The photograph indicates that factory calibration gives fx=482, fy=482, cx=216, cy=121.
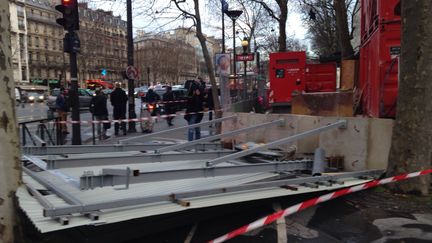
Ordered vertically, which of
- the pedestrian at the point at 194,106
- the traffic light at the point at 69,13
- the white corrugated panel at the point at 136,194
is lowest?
the white corrugated panel at the point at 136,194

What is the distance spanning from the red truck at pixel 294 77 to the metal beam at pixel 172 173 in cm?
1377

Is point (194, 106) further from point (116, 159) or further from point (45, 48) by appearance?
point (45, 48)

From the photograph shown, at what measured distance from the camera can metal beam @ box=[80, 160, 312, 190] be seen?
17.9ft

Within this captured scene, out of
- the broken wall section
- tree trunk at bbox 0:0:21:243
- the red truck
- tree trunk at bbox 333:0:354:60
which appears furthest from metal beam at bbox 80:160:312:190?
tree trunk at bbox 333:0:354:60

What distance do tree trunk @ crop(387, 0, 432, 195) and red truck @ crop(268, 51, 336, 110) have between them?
13.7 meters

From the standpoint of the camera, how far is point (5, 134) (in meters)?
5.13

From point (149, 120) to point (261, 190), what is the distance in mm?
11067

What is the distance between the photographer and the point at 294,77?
21234 mm

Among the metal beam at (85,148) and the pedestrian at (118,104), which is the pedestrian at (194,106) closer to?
the pedestrian at (118,104)

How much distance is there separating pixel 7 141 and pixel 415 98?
17.9 feet

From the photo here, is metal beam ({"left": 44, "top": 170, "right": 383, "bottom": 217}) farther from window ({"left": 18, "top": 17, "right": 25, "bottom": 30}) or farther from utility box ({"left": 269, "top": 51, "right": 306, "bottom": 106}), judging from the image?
window ({"left": 18, "top": 17, "right": 25, "bottom": 30})

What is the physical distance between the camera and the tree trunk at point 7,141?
5.07 m

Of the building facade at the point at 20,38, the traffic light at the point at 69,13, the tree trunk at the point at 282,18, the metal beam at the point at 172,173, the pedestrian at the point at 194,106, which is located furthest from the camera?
the building facade at the point at 20,38

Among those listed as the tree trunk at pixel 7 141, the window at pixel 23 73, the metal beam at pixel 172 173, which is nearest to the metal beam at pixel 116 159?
the metal beam at pixel 172 173
